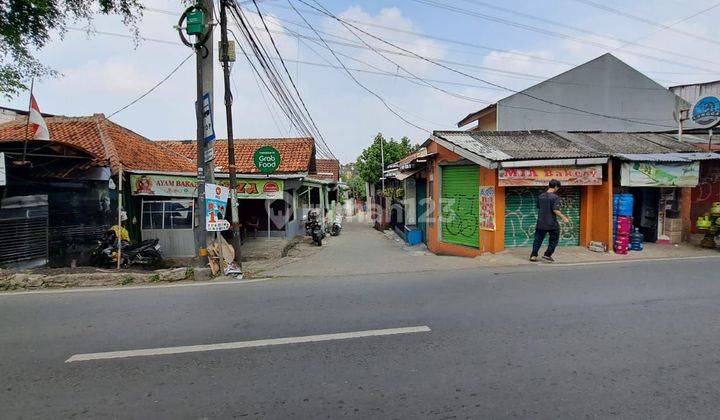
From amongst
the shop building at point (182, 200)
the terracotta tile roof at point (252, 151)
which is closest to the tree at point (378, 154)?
the terracotta tile roof at point (252, 151)

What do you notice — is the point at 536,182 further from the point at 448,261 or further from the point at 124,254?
the point at 124,254

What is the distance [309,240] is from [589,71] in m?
17.1

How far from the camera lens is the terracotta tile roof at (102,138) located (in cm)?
1173

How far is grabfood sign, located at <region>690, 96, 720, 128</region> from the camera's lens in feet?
36.6

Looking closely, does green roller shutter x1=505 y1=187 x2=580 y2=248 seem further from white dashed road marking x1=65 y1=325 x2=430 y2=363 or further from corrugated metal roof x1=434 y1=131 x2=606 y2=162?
white dashed road marking x1=65 y1=325 x2=430 y2=363

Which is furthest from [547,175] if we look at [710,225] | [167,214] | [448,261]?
[167,214]

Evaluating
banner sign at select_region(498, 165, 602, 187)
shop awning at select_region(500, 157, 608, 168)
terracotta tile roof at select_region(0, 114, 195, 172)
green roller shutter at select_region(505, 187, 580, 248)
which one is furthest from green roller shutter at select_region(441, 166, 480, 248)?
terracotta tile roof at select_region(0, 114, 195, 172)

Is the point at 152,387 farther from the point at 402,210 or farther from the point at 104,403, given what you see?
the point at 402,210

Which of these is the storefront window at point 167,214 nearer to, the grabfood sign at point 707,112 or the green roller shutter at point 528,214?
the green roller shutter at point 528,214

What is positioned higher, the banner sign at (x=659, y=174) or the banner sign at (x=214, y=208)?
the banner sign at (x=659, y=174)

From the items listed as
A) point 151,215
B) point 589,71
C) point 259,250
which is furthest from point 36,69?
point 589,71

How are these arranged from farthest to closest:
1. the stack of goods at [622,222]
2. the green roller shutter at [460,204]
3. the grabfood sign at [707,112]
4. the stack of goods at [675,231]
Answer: the grabfood sign at [707,112]
the stack of goods at [675,231]
the green roller shutter at [460,204]
the stack of goods at [622,222]

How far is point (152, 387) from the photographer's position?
10.6ft

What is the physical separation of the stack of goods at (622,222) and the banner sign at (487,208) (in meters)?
3.11
